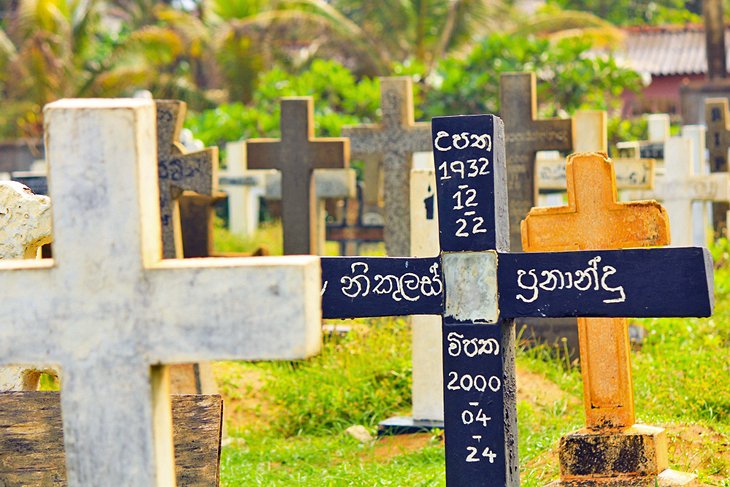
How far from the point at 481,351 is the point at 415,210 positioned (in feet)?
9.01

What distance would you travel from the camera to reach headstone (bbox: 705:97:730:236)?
48.0 ft

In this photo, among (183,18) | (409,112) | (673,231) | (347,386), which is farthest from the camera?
(183,18)

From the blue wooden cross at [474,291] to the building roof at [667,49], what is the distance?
2516 centimetres

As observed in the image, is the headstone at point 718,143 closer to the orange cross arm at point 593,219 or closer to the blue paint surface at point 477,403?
the orange cross arm at point 593,219

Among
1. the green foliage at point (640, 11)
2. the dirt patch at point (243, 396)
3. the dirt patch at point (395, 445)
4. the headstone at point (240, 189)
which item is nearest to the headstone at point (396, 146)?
the dirt patch at point (243, 396)

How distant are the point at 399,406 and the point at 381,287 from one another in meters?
3.41

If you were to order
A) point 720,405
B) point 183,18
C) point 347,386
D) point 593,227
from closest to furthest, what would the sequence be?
1. point 593,227
2. point 720,405
3. point 347,386
4. point 183,18

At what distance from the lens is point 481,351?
4.33m

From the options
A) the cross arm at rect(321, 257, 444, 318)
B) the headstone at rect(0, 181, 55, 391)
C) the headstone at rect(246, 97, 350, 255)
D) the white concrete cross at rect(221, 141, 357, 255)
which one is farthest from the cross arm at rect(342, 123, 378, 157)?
the cross arm at rect(321, 257, 444, 318)

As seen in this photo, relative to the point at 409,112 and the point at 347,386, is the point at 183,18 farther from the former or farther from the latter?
the point at 347,386

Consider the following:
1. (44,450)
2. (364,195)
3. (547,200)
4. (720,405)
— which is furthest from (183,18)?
(44,450)

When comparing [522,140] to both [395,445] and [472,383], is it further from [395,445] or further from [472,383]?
[472,383]

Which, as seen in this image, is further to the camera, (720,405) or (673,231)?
(673,231)

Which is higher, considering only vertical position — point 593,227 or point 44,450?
point 593,227
